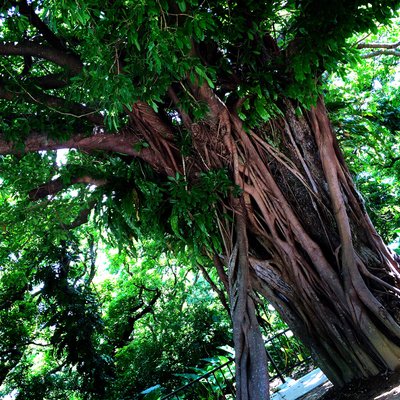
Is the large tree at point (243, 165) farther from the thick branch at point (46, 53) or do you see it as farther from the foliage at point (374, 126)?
the foliage at point (374, 126)

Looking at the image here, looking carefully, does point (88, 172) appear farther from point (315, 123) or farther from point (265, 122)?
point (315, 123)

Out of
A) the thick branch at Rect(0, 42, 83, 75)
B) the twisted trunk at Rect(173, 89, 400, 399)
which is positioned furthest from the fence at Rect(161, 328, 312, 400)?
the thick branch at Rect(0, 42, 83, 75)

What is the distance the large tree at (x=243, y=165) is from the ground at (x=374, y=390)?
3.2 inches

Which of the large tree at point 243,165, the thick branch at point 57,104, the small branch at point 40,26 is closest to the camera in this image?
the large tree at point 243,165

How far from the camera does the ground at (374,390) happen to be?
2.70 meters

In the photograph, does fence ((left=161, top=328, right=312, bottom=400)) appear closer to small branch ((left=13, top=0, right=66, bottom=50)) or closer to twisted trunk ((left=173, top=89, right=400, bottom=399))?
twisted trunk ((left=173, top=89, right=400, bottom=399))

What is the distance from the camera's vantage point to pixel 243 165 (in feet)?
11.6

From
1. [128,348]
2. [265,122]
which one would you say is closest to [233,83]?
[265,122]

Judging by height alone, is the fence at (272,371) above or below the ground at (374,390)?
above

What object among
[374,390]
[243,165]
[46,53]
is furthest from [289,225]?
[46,53]

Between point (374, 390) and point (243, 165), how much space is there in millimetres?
1875

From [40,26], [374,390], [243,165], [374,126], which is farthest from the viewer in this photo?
[374,126]

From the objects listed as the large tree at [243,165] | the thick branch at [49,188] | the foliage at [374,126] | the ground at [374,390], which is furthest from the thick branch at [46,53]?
the ground at [374,390]

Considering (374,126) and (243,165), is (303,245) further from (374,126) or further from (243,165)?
(374,126)
